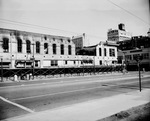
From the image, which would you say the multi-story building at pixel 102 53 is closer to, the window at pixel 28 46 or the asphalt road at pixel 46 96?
the window at pixel 28 46

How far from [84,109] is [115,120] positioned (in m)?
1.75

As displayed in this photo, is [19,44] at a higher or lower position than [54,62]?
higher

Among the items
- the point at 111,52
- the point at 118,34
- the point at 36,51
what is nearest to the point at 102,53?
the point at 111,52

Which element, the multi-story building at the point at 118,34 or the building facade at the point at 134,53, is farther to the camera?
the multi-story building at the point at 118,34

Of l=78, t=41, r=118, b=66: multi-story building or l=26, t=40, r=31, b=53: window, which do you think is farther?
l=78, t=41, r=118, b=66: multi-story building

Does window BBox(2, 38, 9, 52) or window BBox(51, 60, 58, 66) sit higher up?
window BBox(2, 38, 9, 52)

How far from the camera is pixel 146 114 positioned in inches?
240

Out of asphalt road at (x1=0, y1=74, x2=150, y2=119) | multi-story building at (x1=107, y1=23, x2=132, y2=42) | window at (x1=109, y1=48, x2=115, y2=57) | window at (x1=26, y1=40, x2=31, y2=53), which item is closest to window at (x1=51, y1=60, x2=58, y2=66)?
window at (x1=26, y1=40, x2=31, y2=53)

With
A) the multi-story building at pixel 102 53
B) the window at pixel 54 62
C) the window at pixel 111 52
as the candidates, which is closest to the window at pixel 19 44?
the window at pixel 54 62

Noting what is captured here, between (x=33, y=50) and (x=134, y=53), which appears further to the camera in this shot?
(x=134, y=53)

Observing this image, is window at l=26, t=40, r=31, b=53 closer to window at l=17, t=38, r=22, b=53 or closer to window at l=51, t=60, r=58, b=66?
window at l=17, t=38, r=22, b=53

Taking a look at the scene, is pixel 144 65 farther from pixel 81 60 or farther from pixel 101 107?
pixel 101 107

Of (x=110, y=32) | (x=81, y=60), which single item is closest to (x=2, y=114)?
(x=81, y=60)

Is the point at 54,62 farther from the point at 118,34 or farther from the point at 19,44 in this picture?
the point at 118,34
